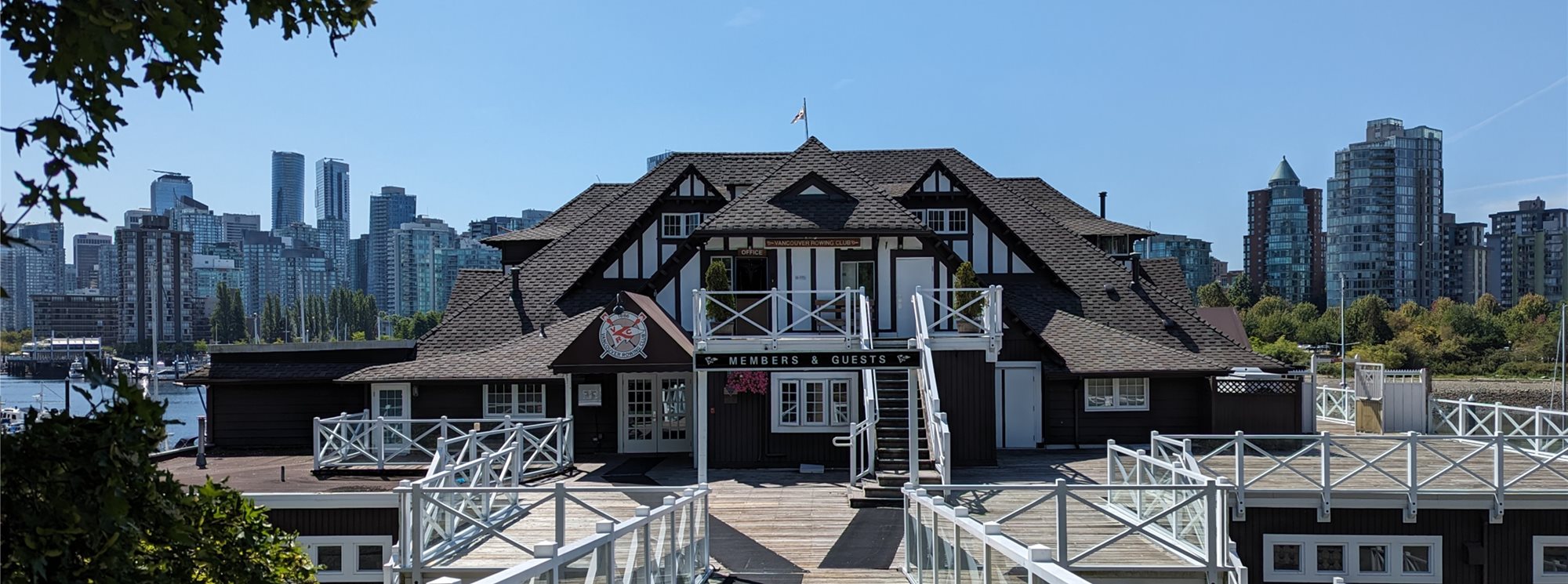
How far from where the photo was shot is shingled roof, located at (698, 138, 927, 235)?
24688 mm

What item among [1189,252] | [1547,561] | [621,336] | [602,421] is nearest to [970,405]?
[621,336]

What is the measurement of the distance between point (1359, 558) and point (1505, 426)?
8.81m

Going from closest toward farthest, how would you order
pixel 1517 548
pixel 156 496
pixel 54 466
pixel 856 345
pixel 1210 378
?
Answer: pixel 54 466 → pixel 156 496 → pixel 1517 548 → pixel 856 345 → pixel 1210 378

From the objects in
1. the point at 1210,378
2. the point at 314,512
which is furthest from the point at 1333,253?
the point at 314,512

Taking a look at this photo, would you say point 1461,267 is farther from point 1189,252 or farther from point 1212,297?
point 1212,297

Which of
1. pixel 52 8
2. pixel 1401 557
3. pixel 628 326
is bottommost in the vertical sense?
pixel 1401 557

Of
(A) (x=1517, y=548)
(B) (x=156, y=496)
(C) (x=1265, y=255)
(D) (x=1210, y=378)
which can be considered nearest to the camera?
(B) (x=156, y=496)

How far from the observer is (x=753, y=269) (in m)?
25.8

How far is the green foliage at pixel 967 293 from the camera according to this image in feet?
77.5

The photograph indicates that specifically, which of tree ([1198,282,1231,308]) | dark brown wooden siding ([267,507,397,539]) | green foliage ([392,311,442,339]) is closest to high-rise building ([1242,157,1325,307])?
tree ([1198,282,1231,308])

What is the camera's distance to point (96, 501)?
482 cm

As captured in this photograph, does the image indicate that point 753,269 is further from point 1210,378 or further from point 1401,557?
point 1401,557

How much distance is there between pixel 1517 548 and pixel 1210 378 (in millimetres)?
8375

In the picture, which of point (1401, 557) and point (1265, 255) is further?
point (1265, 255)
